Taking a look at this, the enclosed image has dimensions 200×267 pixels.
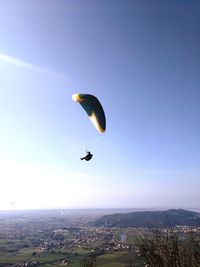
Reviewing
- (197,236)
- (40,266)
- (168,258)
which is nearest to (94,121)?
(197,236)

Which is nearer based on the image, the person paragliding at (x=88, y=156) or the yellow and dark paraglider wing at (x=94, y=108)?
the person paragliding at (x=88, y=156)

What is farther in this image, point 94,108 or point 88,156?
point 94,108

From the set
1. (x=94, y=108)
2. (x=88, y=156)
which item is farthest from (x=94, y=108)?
(x=88, y=156)

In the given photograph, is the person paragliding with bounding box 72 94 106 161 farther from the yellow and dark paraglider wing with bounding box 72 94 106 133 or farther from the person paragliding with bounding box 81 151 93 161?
the person paragliding with bounding box 81 151 93 161

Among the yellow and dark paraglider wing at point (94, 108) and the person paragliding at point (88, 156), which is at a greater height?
the yellow and dark paraglider wing at point (94, 108)

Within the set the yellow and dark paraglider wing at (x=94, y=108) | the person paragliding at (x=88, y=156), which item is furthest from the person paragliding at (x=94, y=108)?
the person paragliding at (x=88, y=156)

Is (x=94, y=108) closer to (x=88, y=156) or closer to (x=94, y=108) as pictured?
(x=94, y=108)

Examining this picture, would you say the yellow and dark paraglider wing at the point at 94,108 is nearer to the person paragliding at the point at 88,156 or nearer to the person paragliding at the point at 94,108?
the person paragliding at the point at 94,108
